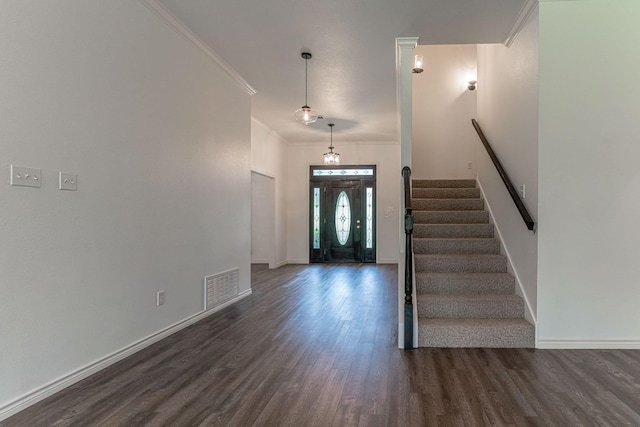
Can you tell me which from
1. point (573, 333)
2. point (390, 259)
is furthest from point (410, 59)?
point (390, 259)

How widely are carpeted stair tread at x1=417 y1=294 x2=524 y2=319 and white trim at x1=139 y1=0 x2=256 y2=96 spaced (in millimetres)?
3421

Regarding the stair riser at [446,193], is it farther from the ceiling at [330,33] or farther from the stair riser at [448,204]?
the ceiling at [330,33]

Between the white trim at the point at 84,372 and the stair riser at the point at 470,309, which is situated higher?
the stair riser at the point at 470,309

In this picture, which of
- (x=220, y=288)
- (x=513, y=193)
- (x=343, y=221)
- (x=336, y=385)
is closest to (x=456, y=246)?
(x=513, y=193)

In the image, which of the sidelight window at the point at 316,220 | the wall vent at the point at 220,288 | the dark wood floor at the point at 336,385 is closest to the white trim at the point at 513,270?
the dark wood floor at the point at 336,385

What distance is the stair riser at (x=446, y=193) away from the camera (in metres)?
5.55

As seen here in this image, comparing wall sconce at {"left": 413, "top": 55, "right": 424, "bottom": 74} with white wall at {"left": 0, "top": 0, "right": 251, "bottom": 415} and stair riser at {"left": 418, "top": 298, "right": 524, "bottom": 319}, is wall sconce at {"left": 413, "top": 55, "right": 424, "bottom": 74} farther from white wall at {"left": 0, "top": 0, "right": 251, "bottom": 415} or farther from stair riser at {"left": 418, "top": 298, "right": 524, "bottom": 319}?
stair riser at {"left": 418, "top": 298, "right": 524, "bottom": 319}

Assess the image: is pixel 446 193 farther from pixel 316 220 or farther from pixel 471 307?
pixel 316 220

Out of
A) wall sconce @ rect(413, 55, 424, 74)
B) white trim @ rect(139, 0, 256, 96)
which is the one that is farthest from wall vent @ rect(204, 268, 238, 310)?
wall sconce @ rect(413, 55, 424, 74)

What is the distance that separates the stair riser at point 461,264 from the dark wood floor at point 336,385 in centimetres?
A: 80

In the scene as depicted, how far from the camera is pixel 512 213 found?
3.93m

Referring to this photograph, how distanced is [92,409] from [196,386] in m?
0.59

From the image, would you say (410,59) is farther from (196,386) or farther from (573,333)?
(196,386)

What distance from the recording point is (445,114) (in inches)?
274
